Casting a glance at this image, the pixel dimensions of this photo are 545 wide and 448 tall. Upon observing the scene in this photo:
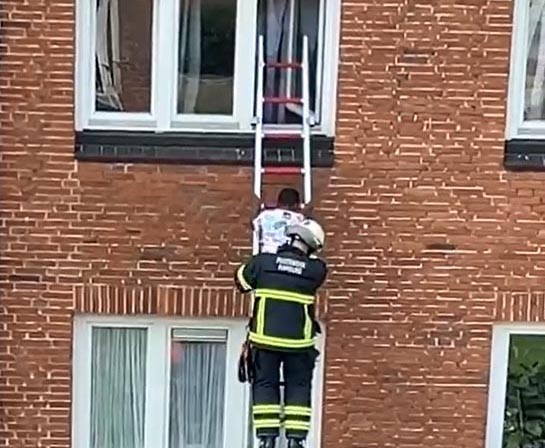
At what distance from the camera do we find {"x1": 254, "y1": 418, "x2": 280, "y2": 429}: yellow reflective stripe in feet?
29.3

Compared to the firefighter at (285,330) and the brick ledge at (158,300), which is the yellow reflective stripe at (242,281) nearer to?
the firefighter at (285,330)

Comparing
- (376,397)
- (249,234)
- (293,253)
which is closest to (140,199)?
(249,234)

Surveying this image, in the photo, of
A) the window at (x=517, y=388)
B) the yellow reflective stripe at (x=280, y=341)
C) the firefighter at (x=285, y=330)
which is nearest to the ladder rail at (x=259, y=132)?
the firefighter at (x=285, y=330)

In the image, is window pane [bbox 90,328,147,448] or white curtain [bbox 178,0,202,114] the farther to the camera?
window pane [bbox 90,328,147,448]

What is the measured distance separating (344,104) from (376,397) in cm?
238

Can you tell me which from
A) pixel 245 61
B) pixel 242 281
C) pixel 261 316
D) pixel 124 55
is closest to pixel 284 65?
pixel 245 61

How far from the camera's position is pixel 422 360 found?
32.5 feet

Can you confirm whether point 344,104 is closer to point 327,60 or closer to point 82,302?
point 327,60

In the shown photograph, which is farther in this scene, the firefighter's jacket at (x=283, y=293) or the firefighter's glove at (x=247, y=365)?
the firefighter's glove at (x=247, y=365)

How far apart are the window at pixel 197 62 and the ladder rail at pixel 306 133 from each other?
155 mm

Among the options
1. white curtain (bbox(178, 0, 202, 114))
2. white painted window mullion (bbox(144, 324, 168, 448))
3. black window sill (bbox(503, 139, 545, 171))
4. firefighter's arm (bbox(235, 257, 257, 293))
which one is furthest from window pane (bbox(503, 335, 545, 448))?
white curtain (bbox(178, 0, 202, 114))

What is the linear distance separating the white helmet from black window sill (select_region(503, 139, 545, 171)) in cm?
188

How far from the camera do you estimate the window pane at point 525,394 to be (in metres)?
10.2

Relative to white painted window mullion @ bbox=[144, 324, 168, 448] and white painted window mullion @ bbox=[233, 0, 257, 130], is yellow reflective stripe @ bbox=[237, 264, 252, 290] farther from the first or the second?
white painted window mullion @ bbox=[233, 0, 257, 130]
